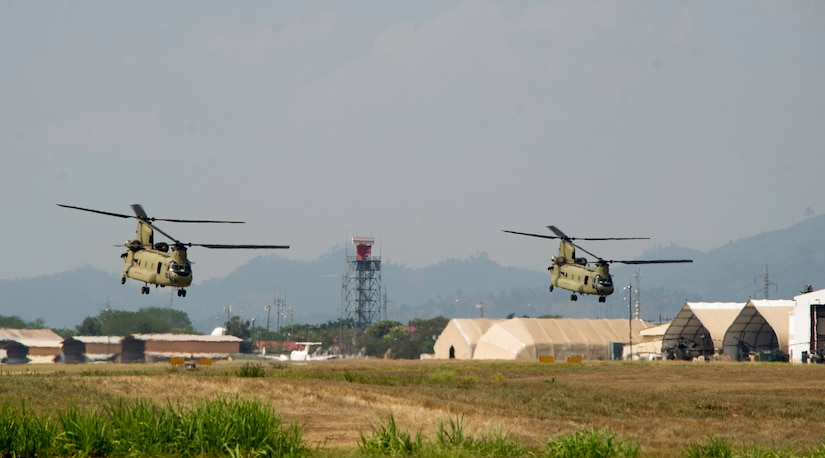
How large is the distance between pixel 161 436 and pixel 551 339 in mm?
101547

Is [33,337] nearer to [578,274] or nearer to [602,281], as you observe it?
[578,274]

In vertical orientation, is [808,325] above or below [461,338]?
above

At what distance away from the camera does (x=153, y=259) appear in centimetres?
5816

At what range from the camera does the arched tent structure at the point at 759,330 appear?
332ft

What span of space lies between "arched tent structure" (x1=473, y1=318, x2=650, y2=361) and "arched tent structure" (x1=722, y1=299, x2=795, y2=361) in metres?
19.8

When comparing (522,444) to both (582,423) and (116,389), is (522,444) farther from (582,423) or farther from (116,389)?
(116,389)

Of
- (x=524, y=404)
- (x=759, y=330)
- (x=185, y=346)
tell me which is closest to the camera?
(x=524, y=404)

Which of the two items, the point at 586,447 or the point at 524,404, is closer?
the point at 586,447

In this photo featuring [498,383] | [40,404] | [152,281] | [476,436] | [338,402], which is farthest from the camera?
[152,281]

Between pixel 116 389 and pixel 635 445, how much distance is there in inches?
986

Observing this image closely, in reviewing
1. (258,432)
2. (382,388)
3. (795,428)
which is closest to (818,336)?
(382,388)

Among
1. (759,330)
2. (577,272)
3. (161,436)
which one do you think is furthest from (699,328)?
(161,436)

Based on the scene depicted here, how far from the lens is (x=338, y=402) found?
38594 millimetres

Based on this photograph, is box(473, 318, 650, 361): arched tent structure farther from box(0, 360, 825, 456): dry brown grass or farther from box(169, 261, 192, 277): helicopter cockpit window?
box(169, 261, 192, 277): helicopter cockpit window
